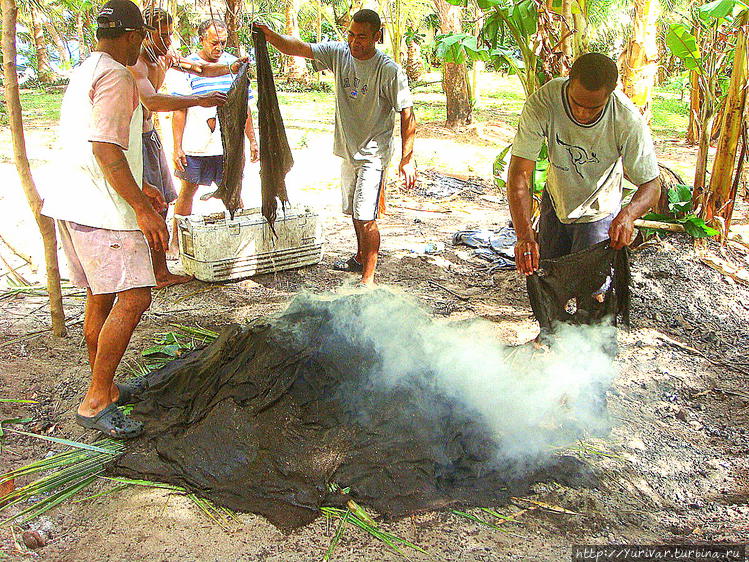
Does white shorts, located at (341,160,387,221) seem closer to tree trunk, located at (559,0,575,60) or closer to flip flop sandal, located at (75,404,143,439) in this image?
tree trunk, located at (559,0,575,60)

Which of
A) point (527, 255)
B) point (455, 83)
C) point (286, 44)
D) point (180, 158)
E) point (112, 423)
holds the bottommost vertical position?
point (112, 423)

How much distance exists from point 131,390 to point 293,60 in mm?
19550

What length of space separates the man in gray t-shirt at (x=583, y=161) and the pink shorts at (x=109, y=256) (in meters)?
1.84

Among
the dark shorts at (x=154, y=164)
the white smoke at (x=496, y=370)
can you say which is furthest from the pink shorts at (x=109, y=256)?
the dark shorts at (x=154, y=164)

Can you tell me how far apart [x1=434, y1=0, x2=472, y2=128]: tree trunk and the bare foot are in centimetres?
784

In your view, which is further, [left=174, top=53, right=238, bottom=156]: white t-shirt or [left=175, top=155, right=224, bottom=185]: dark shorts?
[left=175, top=155, right=224, bottom=185]: dark shorts

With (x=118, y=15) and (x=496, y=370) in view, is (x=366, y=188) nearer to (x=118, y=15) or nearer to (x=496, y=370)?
(x=496, y=370)

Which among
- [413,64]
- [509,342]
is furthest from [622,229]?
[413,64]

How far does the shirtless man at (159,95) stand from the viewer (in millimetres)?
3559

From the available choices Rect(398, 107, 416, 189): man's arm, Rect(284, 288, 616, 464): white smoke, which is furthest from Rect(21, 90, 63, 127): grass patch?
Rect(284, 288, 616, 464): white smoke

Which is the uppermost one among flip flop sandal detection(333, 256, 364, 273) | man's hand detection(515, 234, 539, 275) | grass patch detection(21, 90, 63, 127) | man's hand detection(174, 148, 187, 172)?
grass patch detection(21, 90, 63, 127)

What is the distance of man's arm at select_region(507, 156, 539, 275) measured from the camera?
3.24m

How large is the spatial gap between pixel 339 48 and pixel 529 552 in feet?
11.7

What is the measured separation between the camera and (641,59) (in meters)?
6.36
